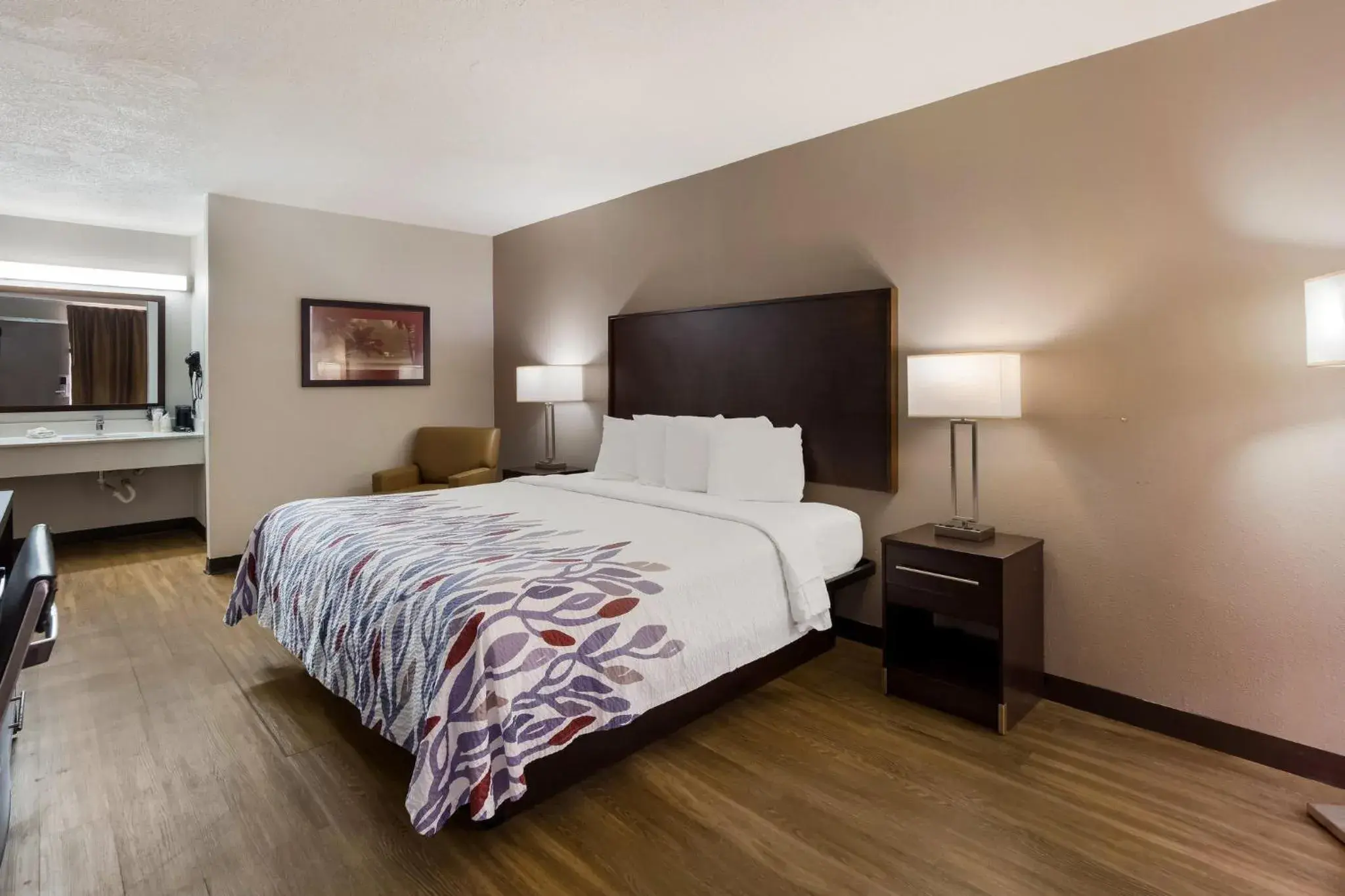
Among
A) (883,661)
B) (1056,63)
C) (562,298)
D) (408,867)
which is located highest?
(1056,63)

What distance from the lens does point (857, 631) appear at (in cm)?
351

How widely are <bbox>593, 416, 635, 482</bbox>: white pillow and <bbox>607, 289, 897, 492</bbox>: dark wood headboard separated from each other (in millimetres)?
271

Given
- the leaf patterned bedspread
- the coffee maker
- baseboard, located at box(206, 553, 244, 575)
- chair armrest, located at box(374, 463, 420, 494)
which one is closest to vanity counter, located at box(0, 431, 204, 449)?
the coffee maker

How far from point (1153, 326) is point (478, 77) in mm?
2777

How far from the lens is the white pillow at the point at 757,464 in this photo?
11.4 feet

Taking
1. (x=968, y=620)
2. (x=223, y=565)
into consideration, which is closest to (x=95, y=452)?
(x=223, y=565)

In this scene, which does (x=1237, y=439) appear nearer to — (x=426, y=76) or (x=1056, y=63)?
(x=1056, y=63)

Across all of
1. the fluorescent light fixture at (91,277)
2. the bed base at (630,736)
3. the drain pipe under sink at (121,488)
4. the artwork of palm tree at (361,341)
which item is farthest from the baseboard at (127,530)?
the bed base at (630,736)

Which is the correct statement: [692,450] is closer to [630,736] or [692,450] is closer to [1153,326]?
[630,736]

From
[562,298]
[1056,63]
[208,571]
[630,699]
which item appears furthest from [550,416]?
[1056,63]

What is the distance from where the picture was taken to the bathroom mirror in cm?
512

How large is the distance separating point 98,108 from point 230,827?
3171mm

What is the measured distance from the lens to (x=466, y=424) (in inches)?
234

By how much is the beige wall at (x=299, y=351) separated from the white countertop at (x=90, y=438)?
2.83 feet
